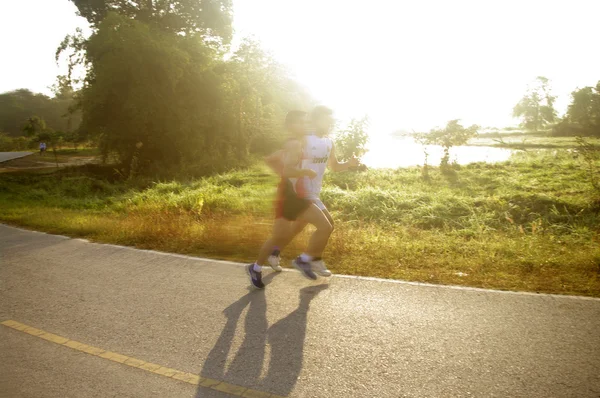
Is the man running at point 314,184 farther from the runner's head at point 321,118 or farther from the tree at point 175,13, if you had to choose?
the tree at point 175,13

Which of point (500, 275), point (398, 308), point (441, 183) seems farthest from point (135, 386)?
point (441, 183)

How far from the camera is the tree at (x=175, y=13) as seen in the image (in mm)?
29109

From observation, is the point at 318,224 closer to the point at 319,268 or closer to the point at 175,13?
the point at 319,268

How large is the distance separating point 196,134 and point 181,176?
3.71m

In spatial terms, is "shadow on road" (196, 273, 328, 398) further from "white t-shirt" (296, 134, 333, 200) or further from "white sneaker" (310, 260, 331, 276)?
"white t-shirt" (296, 134, 333, 200)

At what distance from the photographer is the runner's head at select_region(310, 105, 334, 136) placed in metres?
5.02

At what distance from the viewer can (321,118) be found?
16.5ft

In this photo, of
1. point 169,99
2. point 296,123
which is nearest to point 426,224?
point 296,123

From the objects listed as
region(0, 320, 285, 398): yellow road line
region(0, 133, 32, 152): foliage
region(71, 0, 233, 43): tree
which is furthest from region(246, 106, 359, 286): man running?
region(0, 133, 32, 152): foliage

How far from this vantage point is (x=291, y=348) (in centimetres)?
360

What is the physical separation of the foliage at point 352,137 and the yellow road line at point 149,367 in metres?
16.2

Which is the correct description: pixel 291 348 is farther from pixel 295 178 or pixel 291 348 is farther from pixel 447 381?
pixel 295 178

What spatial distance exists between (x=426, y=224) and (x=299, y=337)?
6.92 metres

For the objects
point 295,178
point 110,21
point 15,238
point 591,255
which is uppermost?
point 110,21
